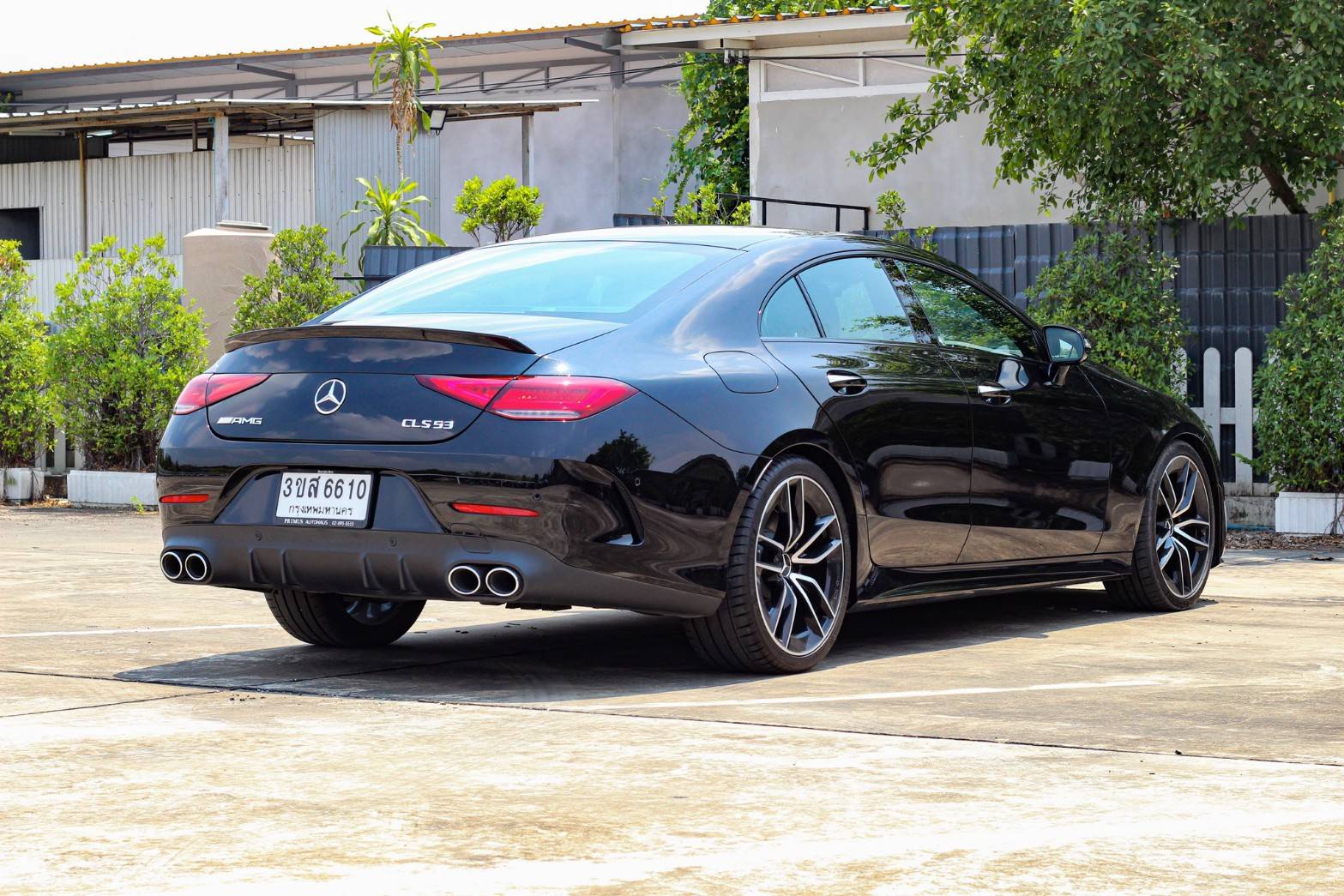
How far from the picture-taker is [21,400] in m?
15.4

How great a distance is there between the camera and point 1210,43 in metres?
12.2

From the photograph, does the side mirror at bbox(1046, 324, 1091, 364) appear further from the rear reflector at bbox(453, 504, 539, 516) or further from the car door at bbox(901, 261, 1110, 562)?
the rear reflector at bbox(453, 504, 539, 516)

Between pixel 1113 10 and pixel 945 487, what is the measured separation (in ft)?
20.9

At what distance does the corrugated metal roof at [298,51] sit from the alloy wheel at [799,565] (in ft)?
75.4

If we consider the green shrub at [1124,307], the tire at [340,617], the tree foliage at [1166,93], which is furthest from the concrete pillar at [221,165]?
the tire at [340,617]

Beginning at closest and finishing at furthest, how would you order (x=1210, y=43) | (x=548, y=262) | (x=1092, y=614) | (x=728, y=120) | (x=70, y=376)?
1. (x=548, y=262)
2. (x=1092, y=614)
3. (x=1210, y=43)
4. (x=70, y=376)
5. (x=728, y=120)

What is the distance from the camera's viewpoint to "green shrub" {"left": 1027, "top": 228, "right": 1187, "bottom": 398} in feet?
41.5

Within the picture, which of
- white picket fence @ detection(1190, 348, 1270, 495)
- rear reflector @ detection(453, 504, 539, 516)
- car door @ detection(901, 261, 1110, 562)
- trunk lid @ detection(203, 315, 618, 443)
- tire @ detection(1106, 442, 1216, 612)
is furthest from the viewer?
white picket fence @ detection(1190, 348, 1270, 495)

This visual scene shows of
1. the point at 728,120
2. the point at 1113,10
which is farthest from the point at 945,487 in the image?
the point at 728,120

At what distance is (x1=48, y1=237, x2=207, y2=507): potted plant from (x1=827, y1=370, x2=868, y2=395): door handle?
29.8 feet

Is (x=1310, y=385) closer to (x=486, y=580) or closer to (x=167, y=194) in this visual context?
(x=486, y=580)

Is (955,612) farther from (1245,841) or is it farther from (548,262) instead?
(1245,841)

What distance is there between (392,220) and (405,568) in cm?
1937

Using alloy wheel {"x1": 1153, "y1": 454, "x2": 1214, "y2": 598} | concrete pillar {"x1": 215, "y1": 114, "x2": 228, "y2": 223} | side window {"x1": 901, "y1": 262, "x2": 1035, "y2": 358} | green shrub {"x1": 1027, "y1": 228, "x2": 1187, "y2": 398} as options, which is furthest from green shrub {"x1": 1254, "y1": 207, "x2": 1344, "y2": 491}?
concrete pillar {"x1": 215, "y1": 114, "x2": 228, "y2": 223}
